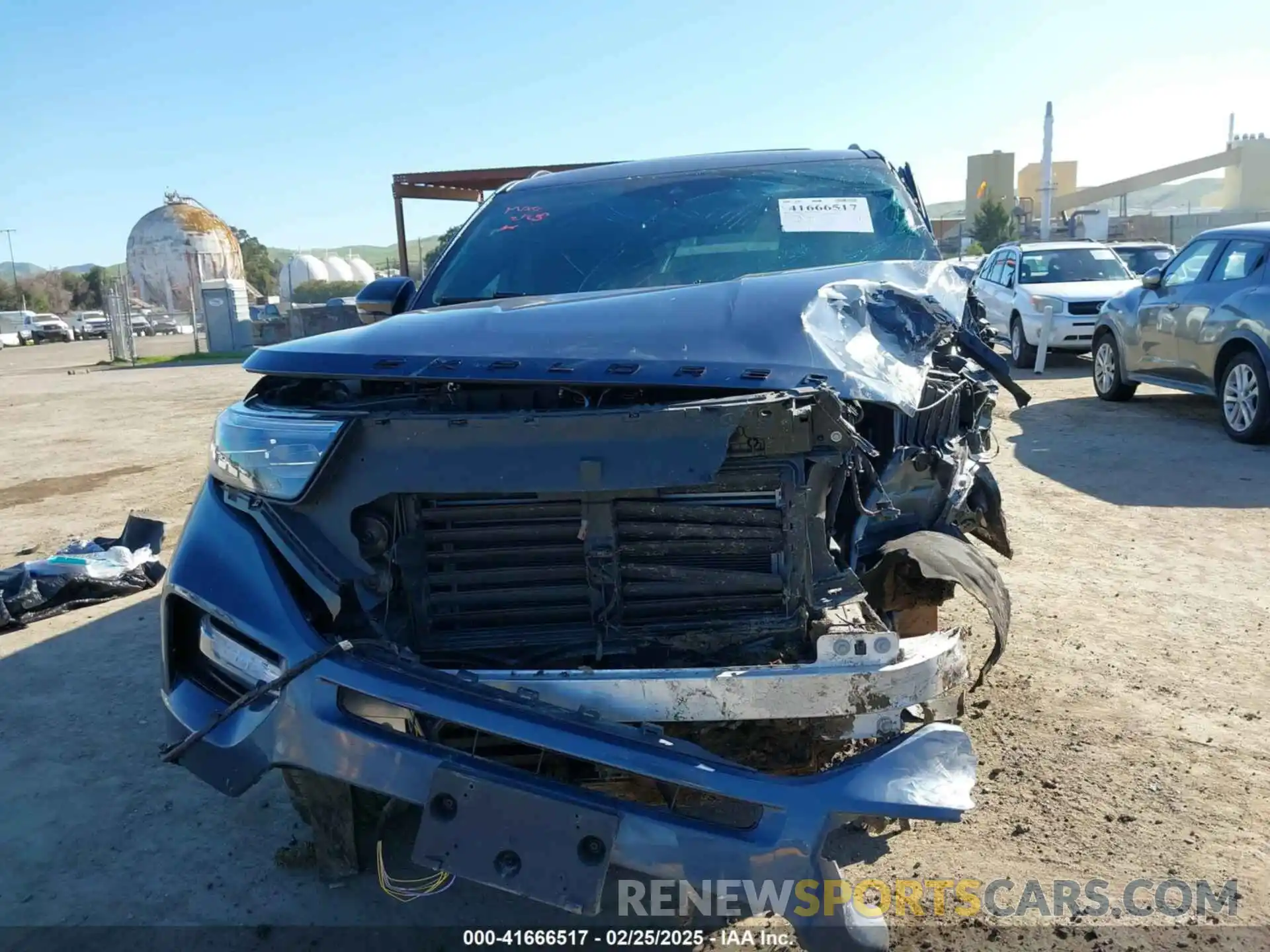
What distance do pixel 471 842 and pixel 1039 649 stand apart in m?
2.79

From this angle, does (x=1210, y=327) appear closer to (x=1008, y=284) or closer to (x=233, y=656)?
(x=1008, y=284)

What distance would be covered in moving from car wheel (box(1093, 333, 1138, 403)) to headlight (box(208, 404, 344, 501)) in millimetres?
9184

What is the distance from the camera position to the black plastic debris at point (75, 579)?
4742 mm

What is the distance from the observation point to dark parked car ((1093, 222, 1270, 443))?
24.7 feet

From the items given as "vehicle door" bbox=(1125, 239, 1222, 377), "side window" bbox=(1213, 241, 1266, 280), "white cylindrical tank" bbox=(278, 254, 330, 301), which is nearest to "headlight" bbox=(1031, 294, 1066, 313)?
"vehicle door" bbox=(1125, 239, 1222, 377)

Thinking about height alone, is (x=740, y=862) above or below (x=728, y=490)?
below

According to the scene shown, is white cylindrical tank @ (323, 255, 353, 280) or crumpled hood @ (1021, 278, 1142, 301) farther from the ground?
white cylindrical tank @ (323, 255, 353, 280)

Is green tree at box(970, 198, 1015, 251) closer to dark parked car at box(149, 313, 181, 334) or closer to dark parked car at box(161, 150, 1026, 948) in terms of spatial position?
dark parked car at box(149, 313, 181, 334)

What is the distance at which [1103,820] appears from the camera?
9.00ft

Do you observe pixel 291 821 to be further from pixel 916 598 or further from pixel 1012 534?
pixel 1012 534

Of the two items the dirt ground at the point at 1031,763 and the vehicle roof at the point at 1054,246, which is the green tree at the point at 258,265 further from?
the dirt ground at the point at 1031,763

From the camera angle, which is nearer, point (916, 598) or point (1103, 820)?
point (916, 598)

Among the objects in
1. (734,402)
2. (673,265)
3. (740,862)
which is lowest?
(740,862)

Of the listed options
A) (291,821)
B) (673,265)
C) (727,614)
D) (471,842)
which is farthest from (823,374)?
(291,821)
